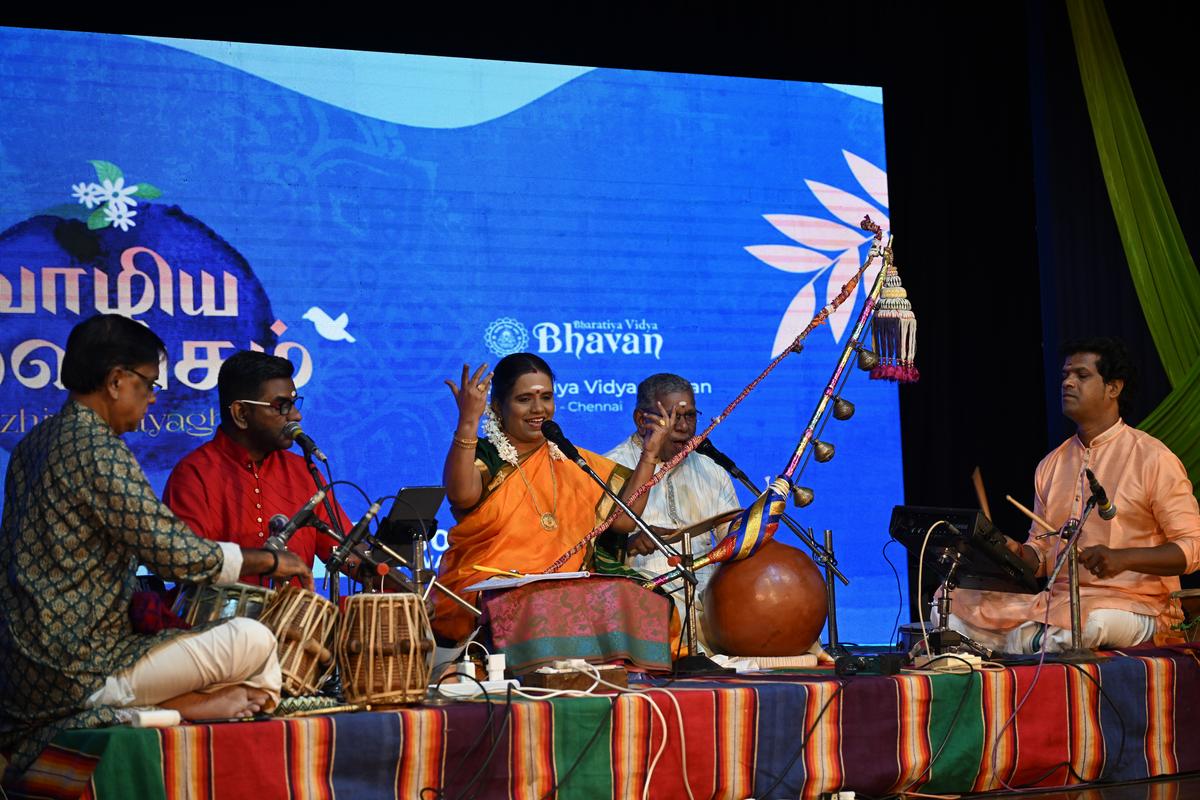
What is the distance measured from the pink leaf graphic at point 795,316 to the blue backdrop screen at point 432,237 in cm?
1

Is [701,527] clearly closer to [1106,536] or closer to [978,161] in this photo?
[1106,536]

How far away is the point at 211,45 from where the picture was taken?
5695mm

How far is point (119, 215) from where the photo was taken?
217 inches

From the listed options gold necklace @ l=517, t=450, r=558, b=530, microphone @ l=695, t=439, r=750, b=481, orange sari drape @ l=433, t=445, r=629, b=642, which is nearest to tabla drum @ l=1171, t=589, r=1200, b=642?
microphone @ l=695, t=439, r=750, b=481

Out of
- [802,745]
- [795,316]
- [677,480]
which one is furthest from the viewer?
[795,316]

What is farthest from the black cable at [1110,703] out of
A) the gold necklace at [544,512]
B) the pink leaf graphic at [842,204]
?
the pink leaf graphic at [842,204]

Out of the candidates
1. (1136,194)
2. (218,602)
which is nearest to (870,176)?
(1136,194)

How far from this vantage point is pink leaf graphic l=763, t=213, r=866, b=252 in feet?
21.6

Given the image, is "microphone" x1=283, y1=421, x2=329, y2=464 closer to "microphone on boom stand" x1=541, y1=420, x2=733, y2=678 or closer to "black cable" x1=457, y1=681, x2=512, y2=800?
"microphone on boom stand" x1=541, y1=420, x2=733, y2=678

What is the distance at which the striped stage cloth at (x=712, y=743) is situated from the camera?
10.1 feet

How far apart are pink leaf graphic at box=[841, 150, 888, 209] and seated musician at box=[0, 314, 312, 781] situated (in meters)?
4.27

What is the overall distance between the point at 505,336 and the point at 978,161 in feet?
9.35

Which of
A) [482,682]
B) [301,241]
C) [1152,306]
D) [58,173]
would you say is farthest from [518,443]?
[1152,306]

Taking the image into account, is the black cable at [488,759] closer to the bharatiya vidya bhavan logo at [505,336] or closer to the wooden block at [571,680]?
the wooden block at [571,680]
